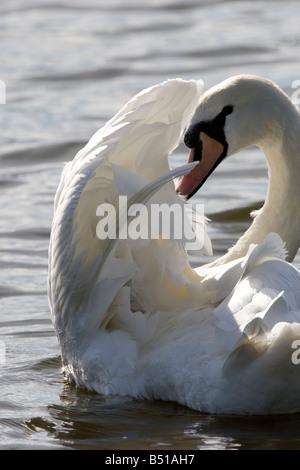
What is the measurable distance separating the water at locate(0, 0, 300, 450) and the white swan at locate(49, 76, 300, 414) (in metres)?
0.14

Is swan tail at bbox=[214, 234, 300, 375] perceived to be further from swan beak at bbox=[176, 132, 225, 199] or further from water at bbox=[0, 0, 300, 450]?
swan beak at bbox=[176, 132, 225, 199]

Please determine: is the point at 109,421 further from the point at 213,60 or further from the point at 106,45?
the point at 106,45

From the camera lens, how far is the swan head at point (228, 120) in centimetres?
520

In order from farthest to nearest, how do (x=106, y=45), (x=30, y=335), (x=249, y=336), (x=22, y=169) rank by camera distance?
(x=106, y=45), (x=22, y=169), (x=30, y=335), (x=249, y=336)

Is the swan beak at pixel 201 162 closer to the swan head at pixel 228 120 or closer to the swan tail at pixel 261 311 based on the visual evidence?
the swan head at pixel 228 120

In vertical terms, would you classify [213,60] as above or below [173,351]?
above

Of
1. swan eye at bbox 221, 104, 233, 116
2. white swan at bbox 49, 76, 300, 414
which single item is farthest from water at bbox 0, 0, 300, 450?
swan eye at bbox 221, 104, 233, 116

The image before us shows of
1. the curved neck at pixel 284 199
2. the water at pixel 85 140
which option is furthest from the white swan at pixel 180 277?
the water at pixel 85 140

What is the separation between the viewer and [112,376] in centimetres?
480

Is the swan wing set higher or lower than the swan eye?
lower

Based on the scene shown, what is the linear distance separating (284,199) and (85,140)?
4.78 metres

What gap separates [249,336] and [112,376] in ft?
2.77

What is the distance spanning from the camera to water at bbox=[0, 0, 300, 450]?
4625mm

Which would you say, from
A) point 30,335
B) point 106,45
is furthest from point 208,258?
point 106,45
